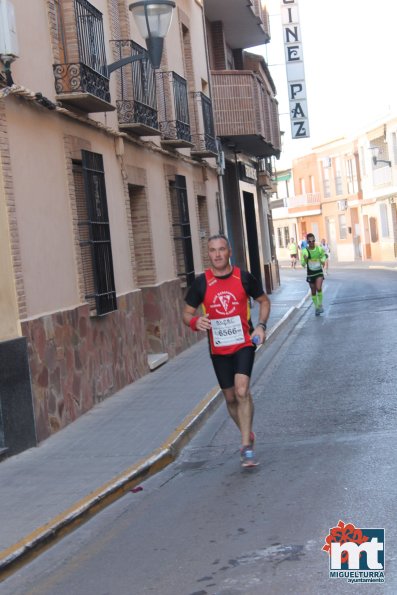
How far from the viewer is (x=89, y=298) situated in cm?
1230

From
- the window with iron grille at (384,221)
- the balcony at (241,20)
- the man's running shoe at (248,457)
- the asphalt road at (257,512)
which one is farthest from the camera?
the window with iron grille at (384,221)

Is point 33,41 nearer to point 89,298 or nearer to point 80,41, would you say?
point 80,41

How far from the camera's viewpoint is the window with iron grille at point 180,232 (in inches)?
723

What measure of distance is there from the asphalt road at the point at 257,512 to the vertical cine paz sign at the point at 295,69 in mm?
23368

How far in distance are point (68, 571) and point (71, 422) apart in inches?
201

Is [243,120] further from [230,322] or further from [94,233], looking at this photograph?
[230,322]

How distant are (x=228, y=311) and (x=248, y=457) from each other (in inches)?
46.4

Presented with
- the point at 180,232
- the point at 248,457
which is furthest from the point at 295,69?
the point at 248,457

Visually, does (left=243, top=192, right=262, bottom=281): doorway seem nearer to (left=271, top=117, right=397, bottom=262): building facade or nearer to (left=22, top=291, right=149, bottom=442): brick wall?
(left=22, top=291, right=149, bottom=442): brick wall

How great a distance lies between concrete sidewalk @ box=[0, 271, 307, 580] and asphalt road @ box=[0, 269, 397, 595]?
5.1 inches

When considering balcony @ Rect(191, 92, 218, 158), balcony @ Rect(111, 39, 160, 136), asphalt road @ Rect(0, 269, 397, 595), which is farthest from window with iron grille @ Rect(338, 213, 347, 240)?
asphalt road @ Rect(0, 269, 397, 595)

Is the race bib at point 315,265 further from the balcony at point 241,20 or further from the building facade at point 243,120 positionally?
the balcony at point 241,20

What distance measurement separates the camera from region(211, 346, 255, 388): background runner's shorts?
827cm

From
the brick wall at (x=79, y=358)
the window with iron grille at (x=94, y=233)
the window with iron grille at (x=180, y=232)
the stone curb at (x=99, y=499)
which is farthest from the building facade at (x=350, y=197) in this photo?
the stone curb at (x=99, y=499)
